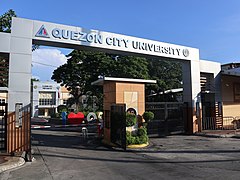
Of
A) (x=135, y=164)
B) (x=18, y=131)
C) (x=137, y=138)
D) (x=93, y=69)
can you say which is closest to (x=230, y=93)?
(x=137, y=138)

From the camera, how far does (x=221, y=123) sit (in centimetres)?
2045

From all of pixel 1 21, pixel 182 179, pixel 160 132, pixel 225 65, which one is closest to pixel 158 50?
pixel 160 132

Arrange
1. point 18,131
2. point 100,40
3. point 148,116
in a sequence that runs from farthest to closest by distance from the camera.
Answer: point 148,116 → point 100,40 → point 18,131

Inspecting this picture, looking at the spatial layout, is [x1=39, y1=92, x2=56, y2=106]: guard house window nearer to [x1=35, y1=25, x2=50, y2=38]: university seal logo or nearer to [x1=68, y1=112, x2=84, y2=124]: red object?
[x1=68, y1=112, x2=84, y2=124]: red object

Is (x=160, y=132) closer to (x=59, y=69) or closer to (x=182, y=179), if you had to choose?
(x=182, y=179)

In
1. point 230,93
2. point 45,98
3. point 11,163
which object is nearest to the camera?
point 11,163

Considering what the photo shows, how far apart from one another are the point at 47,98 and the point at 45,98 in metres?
0.51

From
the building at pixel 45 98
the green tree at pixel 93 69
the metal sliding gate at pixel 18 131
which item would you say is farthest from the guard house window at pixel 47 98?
the metal sliding gate at pixel 18 131

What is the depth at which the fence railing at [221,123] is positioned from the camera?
19516mm

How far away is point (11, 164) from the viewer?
892cm

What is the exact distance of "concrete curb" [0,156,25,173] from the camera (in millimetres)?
8567

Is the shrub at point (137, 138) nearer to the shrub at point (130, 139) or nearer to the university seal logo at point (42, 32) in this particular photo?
the shrub at point (130, 139)

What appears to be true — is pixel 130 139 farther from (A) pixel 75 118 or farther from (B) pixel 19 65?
(A) pixel 75 118

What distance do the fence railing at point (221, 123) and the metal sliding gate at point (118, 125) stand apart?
28.5 feet
